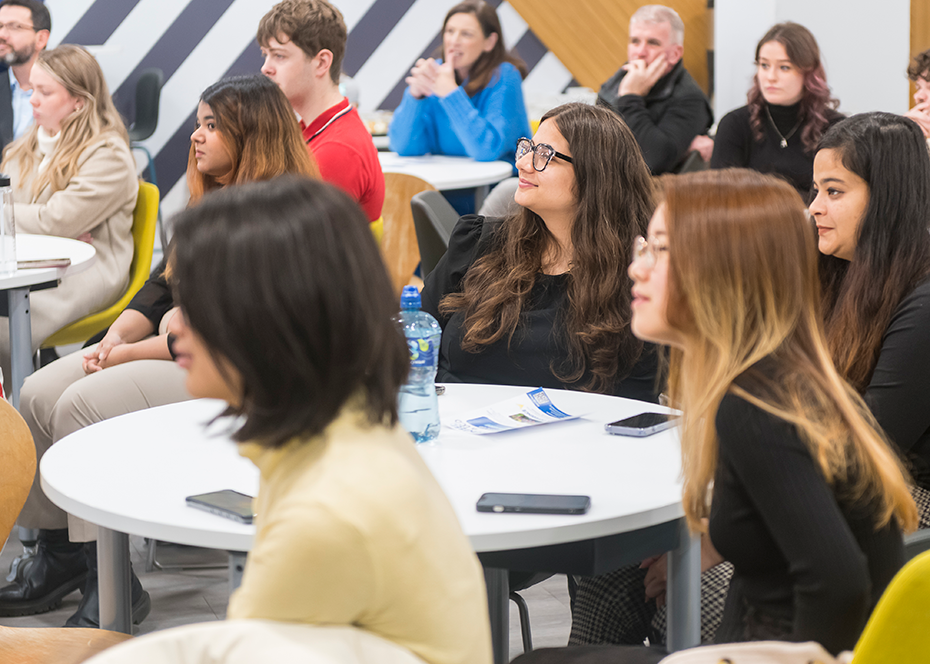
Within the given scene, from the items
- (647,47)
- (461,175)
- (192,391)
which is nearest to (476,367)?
(192,391)

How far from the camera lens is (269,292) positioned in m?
0.90

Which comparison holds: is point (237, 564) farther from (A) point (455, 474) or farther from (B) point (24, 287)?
(B) point (24, 287)

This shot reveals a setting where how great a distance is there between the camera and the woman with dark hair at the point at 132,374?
2568 mm

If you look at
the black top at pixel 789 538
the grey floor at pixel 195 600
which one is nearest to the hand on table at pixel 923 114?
the grey floor at pixel 195 600

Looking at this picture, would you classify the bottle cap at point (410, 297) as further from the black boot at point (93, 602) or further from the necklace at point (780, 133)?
the necklace at point (780, 133)

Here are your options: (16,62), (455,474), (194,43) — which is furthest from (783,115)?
(194,43)

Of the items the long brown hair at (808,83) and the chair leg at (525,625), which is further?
the long brown hair at (808,83)

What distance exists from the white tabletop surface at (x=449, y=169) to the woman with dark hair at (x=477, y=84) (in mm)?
127

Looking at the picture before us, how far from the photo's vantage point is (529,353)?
228 cm

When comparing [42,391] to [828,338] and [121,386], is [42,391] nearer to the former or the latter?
[121,386]

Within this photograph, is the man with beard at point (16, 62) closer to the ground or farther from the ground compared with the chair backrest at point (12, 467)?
farther from the ground

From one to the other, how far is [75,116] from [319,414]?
3.02 m

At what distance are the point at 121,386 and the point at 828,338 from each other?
Result: 166cm

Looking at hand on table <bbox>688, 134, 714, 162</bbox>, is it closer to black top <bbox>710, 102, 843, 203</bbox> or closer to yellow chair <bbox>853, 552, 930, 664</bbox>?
black top <bbox>710, 102, 843, 203</bbox>
